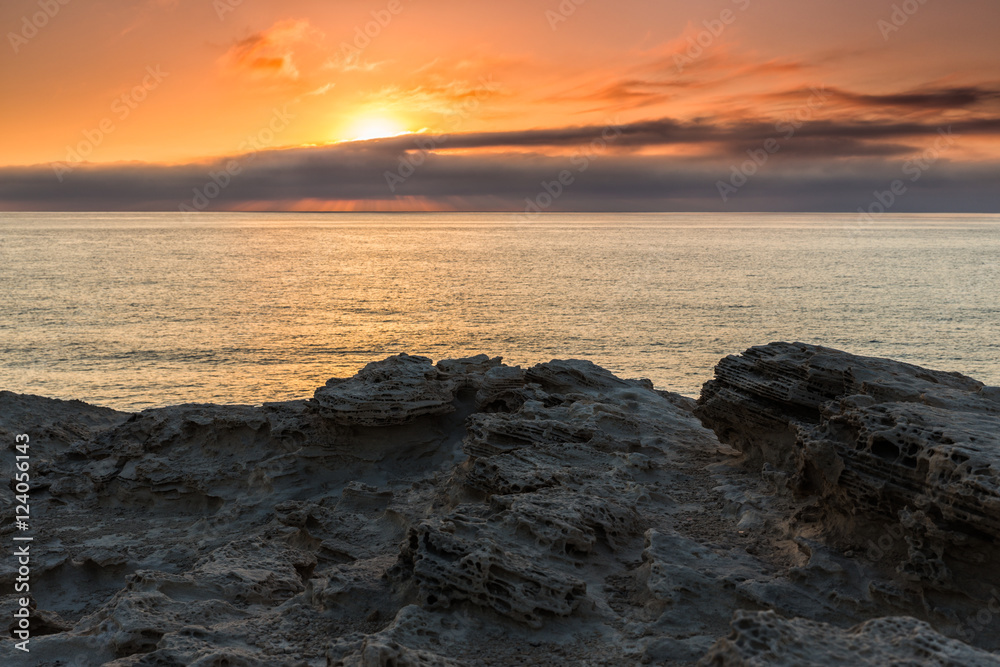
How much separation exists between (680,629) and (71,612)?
1024cm

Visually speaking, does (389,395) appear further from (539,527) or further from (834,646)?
(834,646)

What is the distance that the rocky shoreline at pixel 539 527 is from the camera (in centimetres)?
782

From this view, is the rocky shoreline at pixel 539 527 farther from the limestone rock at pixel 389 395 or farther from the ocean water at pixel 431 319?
the ocean water at pixel 431 319

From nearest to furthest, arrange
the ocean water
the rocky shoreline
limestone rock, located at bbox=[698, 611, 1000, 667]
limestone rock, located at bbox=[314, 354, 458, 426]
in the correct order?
limestone rock, located at bbox=[698, 611, 1000, 667] < the rocky shoreline < limestone rock, located at bbox=[314, 354, 458, 426] < the ocean water

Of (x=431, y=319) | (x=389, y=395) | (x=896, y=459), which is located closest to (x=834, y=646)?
(x=896, y=459)

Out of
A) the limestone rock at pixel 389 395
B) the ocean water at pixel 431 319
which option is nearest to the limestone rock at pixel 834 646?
the limestone rock at pixel 389 395

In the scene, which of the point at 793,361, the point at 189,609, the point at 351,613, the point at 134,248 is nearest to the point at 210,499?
the point at 189,609

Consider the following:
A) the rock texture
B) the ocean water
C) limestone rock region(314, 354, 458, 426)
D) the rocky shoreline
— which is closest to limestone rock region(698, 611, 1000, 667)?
the rocky shoreline

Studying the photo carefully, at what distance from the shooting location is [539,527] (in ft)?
32.0

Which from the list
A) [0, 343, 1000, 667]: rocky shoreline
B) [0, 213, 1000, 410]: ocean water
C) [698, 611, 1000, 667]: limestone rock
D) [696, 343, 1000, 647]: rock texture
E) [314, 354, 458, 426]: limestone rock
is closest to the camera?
[698, 611, 1000, 667]: limestone rock

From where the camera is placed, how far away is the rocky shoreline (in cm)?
782

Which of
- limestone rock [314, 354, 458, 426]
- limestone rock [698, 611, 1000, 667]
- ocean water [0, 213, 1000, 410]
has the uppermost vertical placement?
limestone rock [314, 354, 458, 426]

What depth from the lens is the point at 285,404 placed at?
56.3 feet

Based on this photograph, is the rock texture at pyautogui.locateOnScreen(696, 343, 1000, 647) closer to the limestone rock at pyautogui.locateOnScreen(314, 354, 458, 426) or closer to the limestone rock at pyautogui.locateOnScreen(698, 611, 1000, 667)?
the limestone rock at pyautogui.locateOnScreen(698, 611, 1000, 667)
